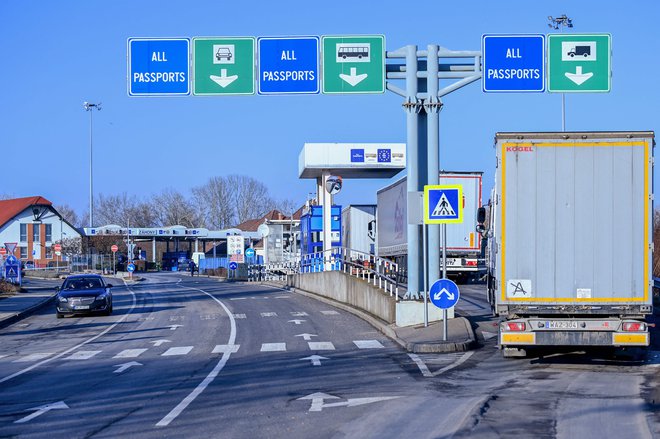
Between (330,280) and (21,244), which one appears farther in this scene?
(21,244)

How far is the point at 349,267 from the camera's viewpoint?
33.2 m

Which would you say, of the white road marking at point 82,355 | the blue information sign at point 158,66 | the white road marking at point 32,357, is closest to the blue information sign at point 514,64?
the blue information sign at point 158,66

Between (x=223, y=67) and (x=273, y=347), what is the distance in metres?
6.64

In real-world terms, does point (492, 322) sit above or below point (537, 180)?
below

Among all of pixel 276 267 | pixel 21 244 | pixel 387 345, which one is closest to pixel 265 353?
pixel 387 345

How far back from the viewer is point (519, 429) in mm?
10359

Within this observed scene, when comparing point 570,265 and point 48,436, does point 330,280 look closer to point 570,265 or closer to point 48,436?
point 570,265

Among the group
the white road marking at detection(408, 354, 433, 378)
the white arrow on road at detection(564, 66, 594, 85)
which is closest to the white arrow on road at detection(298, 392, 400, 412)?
the white road marking at detection(408, 354, 433, 378)

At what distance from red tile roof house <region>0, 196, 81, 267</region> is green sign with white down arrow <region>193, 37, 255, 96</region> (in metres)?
82.4

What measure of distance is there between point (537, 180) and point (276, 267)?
41315 mm

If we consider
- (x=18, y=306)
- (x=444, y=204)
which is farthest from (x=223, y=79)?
(x=18, y=306)

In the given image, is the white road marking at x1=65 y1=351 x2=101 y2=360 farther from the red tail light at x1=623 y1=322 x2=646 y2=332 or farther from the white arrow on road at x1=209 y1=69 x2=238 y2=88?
the red tail light at x1=623 y1=322 x2=646 y2=332

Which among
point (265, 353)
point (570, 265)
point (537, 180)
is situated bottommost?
point (265, 353)

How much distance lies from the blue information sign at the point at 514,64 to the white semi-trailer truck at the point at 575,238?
618 centimetres
